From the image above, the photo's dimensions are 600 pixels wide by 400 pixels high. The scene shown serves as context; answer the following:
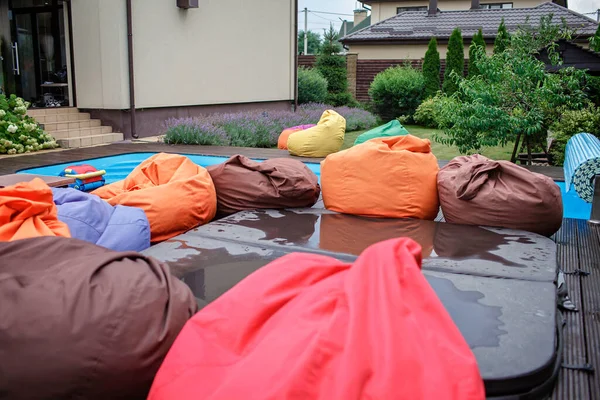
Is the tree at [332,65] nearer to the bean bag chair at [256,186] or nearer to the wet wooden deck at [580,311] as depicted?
the wet wooden deck at [580,311]

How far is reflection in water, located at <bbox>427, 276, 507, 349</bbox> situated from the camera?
1.79m

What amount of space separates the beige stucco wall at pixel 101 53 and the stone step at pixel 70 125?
0.29m

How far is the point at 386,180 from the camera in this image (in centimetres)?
344

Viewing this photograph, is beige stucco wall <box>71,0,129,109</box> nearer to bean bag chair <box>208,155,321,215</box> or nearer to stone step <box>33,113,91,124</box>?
stone step <box>33,113,91,124</box>

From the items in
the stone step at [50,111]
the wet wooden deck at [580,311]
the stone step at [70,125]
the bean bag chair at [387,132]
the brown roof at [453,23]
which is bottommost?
the wet wooden deck at [580,311]

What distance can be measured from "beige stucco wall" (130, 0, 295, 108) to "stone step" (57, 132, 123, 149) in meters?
0.80

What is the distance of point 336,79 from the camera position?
1666 cm

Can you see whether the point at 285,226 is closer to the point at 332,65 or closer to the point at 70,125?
the point at 70,125

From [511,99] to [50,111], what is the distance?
23.0 ft

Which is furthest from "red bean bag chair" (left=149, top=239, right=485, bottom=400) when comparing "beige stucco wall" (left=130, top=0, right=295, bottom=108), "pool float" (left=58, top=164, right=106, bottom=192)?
"beige stucco wall" (left=130, top=0, right=295, bottom=108)

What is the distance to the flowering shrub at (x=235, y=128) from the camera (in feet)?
29.1

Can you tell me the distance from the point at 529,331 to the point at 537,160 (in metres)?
6.62

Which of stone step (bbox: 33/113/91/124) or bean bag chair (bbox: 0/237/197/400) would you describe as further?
stone step (bbox: 33/113/91/124)

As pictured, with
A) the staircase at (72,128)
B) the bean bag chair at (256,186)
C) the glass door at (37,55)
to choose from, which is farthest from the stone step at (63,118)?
the bean bag chair at (256,186)
